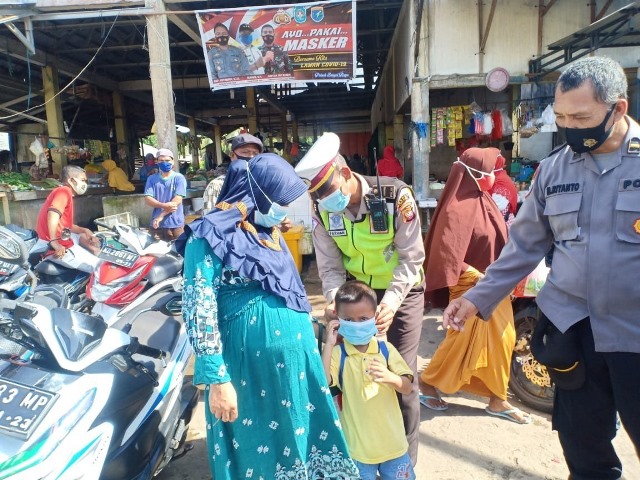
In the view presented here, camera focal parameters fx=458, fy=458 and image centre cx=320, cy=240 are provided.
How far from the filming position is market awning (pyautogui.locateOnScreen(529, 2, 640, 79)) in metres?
4.68

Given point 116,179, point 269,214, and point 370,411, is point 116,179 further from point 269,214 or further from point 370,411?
point 370,411

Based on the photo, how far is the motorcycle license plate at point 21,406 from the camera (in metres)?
1.59

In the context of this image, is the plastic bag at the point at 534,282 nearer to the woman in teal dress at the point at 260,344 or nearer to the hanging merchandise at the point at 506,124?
the woman in teal dress at the point at 260,344

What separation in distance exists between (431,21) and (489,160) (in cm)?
435

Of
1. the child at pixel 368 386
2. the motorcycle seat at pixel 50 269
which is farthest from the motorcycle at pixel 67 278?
the child at pixel 368 386

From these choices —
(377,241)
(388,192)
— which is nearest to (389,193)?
(388,192)

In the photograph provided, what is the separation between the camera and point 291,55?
20.7 feet

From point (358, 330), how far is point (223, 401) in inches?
28.3

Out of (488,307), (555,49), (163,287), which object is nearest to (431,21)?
(555,49)

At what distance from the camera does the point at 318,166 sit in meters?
2.09

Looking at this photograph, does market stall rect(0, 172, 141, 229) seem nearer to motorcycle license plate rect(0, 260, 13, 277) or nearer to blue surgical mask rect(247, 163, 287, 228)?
motorcycle license plate rect(0, 260, 13, 277)

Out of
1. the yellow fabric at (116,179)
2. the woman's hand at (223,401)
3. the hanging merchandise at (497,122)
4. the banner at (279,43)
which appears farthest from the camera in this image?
the yellow fabric at (116,179)

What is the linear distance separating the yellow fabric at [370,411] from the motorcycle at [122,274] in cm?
210

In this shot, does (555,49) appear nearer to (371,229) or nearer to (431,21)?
(431,21)
